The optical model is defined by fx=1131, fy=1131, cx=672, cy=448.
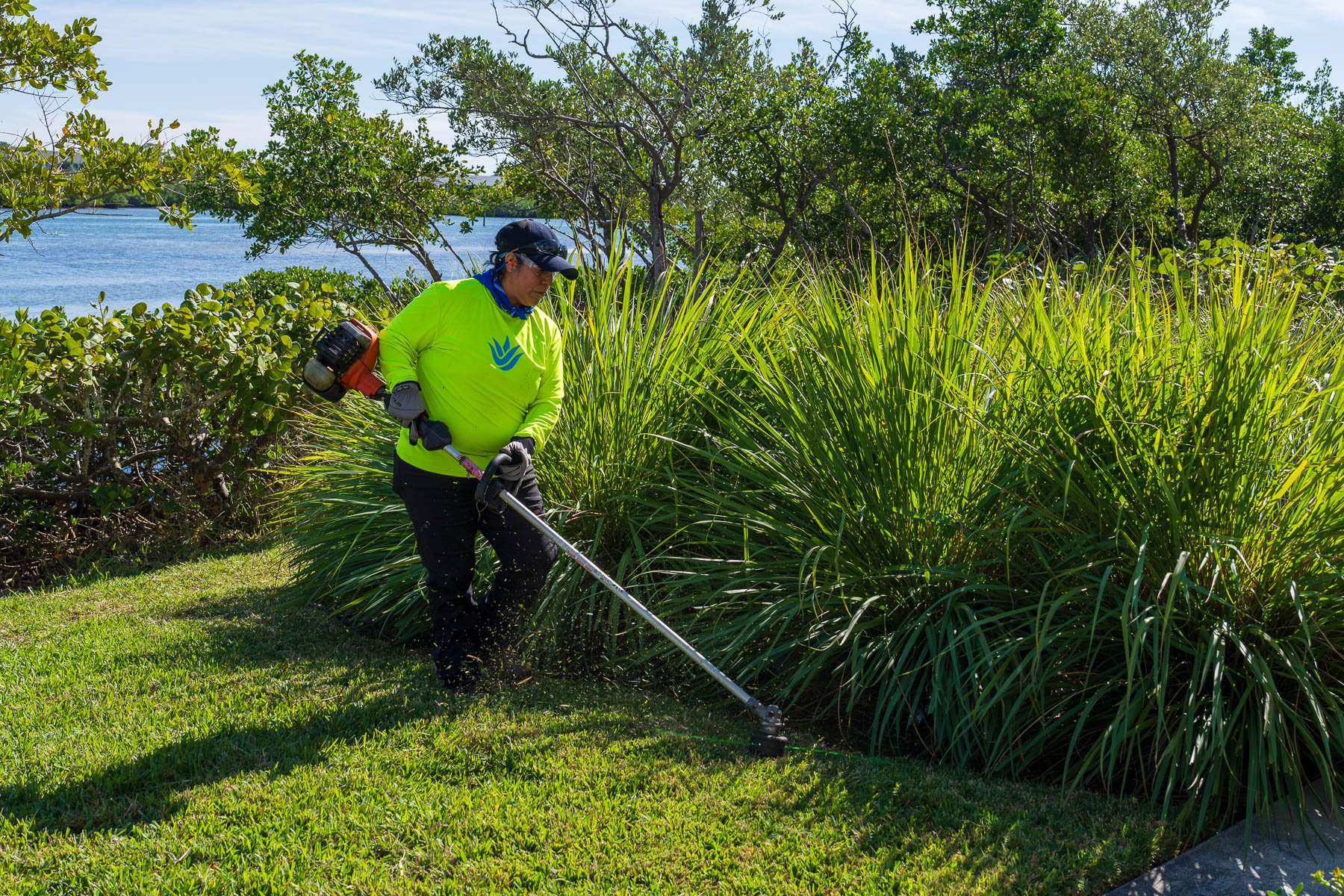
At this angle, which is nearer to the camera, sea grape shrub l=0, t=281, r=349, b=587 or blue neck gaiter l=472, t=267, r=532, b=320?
blue neck gaiter l=472, t=267, r=532, b=320

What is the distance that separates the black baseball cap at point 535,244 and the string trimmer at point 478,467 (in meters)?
0.67

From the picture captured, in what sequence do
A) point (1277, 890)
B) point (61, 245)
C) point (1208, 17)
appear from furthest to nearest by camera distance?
1. point (61, 245)
2. point (1208, 17)
3. point (1277, 890)

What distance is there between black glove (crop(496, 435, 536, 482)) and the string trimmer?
0.03 m

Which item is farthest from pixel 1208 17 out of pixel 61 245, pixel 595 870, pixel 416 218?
pixel 61 245

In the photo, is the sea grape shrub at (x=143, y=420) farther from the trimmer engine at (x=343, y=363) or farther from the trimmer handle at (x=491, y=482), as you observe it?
the trimmer handle at (x=491, y=482)

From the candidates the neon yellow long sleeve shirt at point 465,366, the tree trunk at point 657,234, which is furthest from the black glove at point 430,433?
the tree trunk at point 657,234

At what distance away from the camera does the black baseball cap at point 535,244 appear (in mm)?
4383

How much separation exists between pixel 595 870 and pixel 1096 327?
2.84m

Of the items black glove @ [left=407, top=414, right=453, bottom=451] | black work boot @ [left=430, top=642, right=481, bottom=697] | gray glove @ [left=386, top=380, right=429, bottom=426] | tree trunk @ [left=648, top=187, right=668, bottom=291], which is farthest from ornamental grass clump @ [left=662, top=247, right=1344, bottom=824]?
tree trunk @ [left=648, top=187, right=668, bottom=291]

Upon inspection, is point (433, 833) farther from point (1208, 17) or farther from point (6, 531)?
point (1208, 17)

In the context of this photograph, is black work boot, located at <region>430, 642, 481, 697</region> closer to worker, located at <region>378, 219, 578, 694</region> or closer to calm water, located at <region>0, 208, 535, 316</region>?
worker, located at <region>378, 219, 578, 694</region>

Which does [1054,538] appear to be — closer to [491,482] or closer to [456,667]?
[491,482]

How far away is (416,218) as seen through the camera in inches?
591

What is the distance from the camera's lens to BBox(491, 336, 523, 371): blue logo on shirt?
4.45 metres
